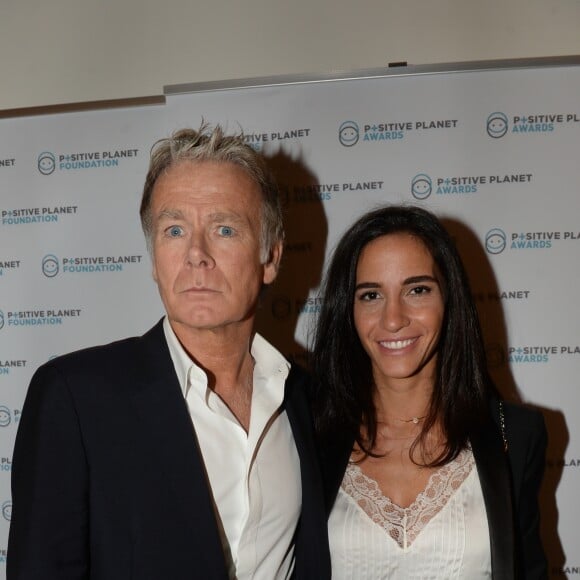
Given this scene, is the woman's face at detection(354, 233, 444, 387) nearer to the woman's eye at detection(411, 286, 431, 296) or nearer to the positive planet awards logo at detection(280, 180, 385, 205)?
the woman's eye at detection(411, 286, 431, 296)

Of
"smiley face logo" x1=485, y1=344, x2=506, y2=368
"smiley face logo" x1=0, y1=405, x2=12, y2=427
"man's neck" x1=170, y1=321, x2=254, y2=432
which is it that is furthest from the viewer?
"smiley face logo" x1=0, y1=405, x2=12, y2=427

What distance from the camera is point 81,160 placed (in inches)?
101

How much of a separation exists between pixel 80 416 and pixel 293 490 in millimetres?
688

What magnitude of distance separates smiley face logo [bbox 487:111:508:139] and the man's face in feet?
3.84

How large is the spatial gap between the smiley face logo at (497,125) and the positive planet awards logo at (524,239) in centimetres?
38

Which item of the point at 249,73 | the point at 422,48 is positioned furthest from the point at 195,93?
the point at 422,48

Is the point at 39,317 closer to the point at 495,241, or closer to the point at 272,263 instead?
the point at 272,263

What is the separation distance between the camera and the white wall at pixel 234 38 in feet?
8.66

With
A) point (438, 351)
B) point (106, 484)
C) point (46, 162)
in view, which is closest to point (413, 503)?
point (438, 351)

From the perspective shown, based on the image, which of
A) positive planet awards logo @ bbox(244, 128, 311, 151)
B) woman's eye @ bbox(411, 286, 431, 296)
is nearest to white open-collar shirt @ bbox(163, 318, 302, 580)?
woman's eye @ bbox(411, 286, 431, 296)

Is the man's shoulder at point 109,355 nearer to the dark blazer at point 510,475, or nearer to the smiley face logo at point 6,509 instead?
the dark blazer at point 510,475

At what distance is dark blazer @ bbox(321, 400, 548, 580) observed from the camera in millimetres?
1789

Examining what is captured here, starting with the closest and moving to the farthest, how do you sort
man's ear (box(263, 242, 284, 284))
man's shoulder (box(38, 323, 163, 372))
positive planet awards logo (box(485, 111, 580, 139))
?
man's shoulder (box(38, 323, 163, 372)) → man's ear (box(263, 242, 284, 284)) → positive planet awards logo (box(485, 111, 580, 139))

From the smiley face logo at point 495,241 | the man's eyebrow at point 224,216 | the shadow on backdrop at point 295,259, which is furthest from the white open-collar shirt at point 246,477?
the smiley face logo at point 495,241
